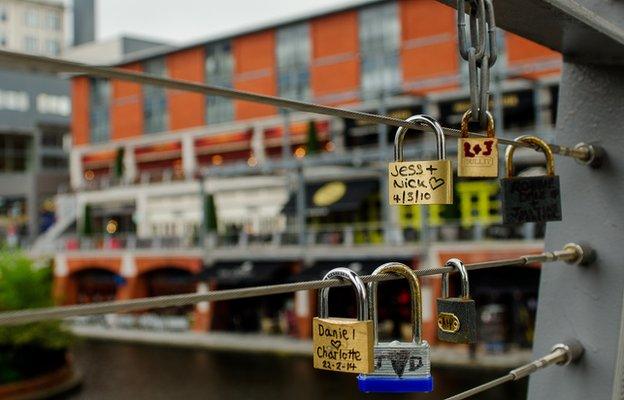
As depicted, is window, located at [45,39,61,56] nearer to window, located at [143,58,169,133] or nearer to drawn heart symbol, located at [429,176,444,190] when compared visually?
window, located at [143,58,169,133]

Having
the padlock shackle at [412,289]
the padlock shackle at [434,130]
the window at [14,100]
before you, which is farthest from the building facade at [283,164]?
the padlock shackle at [412,289]

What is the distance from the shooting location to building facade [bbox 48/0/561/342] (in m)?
26.7

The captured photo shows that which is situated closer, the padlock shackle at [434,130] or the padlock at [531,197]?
the padlock shackle at [434,130]

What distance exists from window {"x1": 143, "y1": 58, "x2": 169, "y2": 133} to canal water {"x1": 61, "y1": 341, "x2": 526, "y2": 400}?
18908 millimetres

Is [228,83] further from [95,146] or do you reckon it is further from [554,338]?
[554,338]

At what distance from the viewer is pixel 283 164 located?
28.4 m

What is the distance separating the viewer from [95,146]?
46.0 metres

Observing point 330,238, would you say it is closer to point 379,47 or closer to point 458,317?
point 379,47

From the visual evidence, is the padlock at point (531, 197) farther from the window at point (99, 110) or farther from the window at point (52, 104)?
the window at point (52, 104)

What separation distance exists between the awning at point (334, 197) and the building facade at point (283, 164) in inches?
3.0

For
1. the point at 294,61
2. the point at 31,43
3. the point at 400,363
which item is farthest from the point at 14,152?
the point at 400,363

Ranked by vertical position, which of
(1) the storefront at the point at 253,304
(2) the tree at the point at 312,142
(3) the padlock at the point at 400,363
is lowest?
(1) the storefront at the point at 253,304

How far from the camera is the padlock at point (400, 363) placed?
5.36ft

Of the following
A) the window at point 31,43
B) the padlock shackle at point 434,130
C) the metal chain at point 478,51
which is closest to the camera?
the metal chain at point 478,51
